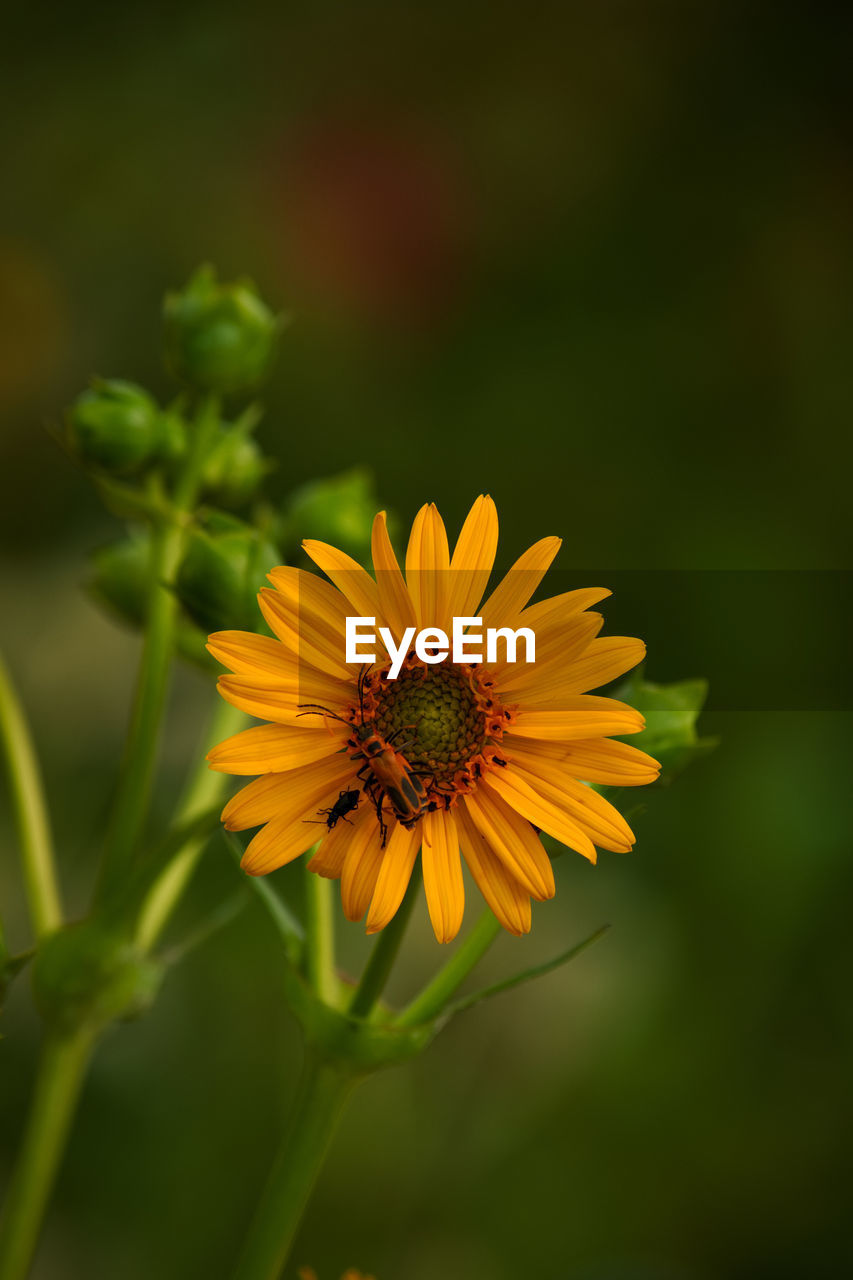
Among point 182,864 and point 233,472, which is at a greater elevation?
point 233,472

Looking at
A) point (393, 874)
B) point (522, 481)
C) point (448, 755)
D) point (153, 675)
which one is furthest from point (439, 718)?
point (522, 481)

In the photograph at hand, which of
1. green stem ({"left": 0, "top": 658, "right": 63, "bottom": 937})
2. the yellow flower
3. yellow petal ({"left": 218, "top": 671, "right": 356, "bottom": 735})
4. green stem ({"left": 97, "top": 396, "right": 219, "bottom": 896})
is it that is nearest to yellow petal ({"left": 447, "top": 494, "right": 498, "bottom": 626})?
the yellow flower

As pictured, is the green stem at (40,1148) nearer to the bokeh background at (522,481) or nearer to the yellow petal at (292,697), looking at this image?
the yellow petal at (292,697)

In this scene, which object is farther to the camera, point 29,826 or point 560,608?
point 29,826

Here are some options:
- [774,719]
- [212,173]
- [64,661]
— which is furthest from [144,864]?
[212,173]

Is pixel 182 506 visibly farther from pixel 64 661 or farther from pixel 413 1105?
pixel 413 1105

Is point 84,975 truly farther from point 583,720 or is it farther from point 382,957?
point 583,720
